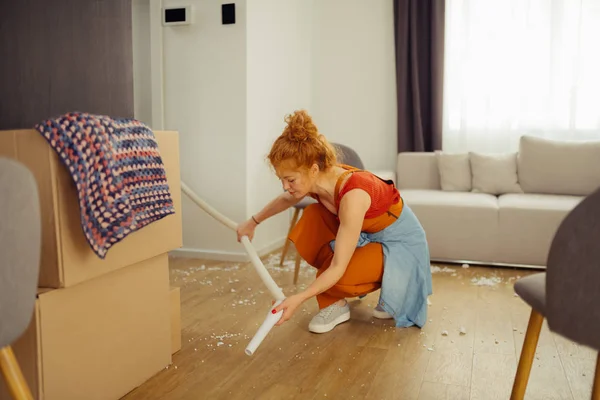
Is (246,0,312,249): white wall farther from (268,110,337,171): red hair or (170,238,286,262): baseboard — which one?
(268,110,337,171): red hair

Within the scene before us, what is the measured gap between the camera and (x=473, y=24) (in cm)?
447

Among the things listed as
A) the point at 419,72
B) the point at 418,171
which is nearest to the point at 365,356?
the point at 418,171

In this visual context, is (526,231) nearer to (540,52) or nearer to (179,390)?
(540,52)

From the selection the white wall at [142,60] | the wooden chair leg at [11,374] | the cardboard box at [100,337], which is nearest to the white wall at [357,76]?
the white wall at [142,60]

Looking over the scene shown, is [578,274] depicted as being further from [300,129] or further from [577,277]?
[300,129]

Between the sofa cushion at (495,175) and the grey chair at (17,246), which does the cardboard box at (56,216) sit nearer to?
the grey chair at (17,246)

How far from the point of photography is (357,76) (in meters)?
4.88

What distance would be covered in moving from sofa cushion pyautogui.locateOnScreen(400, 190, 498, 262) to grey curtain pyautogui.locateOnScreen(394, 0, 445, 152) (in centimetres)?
98

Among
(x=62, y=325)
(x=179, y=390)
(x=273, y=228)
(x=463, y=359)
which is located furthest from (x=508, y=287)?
(x=62, y=325)

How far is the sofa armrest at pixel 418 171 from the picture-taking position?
427cm

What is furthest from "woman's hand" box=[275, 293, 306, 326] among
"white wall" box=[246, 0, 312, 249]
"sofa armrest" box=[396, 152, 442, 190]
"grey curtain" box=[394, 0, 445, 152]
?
"grey curtain" box=[394, 0, 445, 152]

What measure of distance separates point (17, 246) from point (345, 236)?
109 cm

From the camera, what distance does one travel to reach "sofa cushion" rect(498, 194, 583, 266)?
350 centimetres

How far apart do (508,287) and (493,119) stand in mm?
1745
